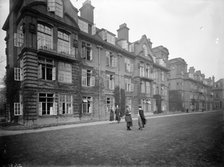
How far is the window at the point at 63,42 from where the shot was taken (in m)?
17.4

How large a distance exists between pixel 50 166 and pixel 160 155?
3.87 m

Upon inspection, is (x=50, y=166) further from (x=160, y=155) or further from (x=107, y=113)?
(x=107, y=113)

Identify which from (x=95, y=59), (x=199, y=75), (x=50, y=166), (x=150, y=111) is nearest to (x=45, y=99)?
(x=95, y=59)

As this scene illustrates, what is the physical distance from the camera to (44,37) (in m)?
16.0

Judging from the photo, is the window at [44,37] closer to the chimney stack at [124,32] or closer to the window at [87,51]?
the window at [87,51]

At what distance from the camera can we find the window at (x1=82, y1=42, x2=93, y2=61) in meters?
20.6

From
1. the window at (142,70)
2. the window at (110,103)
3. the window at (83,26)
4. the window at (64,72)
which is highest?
the window at (83,26)

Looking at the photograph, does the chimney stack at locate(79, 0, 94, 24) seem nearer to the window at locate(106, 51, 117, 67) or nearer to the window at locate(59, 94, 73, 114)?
the window at locate(106, 51, 117, 67)

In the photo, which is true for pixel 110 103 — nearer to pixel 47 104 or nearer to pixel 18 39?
pixel 47 104

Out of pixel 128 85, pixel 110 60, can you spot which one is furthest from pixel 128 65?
pixel 110 60

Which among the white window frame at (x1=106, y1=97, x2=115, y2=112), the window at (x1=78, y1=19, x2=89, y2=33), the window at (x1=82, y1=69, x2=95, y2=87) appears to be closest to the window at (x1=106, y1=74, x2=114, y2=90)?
the white window frame at (x1=106, y1=97, x2=115, y2=112)

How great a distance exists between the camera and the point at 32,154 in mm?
5617

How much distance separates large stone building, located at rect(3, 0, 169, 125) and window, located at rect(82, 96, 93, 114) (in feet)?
0.45

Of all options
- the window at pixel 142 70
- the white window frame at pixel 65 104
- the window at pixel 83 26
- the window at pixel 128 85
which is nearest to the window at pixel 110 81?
the window at pixel 128 85
